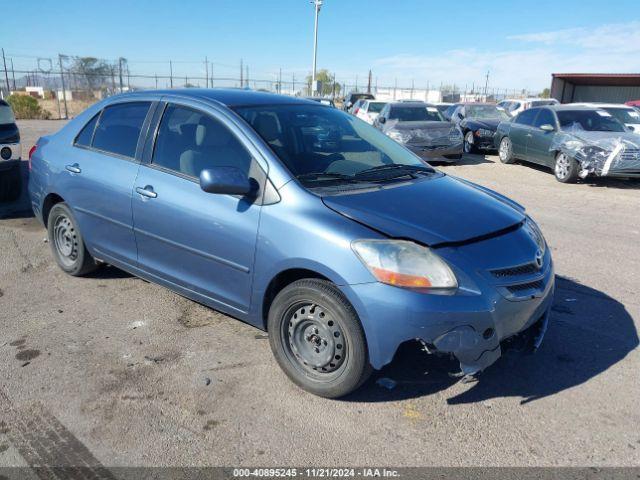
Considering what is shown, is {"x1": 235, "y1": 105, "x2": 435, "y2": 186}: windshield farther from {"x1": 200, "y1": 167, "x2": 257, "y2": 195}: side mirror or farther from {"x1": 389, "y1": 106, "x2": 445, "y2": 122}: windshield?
{"x1": 389, "y1": 106, "x2": 445, "y2": 122}: windshield

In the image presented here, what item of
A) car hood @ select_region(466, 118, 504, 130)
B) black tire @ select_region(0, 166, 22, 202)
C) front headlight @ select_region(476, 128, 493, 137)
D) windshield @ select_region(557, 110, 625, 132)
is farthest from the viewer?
car hood @ select_region(466, 118, 504, 130)

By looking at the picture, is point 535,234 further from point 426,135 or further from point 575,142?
point 426,135

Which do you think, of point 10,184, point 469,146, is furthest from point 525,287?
point 469,146

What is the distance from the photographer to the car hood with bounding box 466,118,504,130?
15.7 metres

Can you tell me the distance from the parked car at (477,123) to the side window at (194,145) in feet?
43.1

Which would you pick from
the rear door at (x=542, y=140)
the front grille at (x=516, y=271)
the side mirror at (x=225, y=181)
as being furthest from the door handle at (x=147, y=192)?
the rear door at (x=542, y=140)

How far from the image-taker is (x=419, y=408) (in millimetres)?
3055

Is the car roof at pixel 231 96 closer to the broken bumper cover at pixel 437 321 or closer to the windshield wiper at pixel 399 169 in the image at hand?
the windshield wiper at pixel 399 169

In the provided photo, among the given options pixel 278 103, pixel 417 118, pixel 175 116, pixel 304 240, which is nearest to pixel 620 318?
pixel 304 240

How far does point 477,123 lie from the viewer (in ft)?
52.1

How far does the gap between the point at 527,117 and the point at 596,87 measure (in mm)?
19936

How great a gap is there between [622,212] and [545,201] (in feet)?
3.76

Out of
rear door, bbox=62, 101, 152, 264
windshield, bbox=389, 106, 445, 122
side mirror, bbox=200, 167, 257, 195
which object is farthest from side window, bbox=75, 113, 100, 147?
windshield, bbox=389, 106, 445, 122

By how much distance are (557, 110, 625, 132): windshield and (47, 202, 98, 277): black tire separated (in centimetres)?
982
